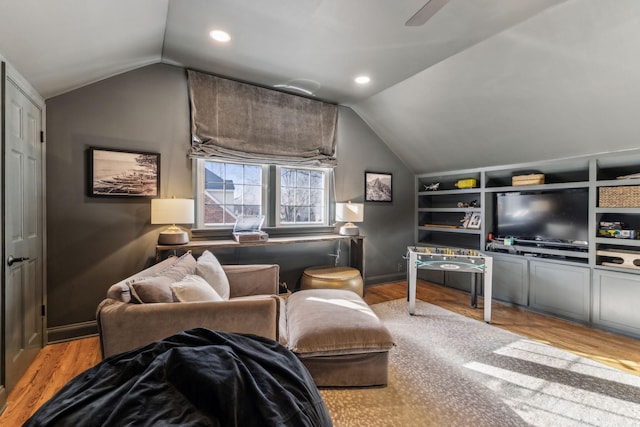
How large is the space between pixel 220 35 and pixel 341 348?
2.73 meters

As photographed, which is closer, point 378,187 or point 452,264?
point 452,264

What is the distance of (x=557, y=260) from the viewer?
3191 mm

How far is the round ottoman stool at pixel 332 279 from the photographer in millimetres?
3400

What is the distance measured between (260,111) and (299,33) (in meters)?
1.28

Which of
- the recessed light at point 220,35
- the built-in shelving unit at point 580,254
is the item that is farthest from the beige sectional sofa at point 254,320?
the built-in shelving unit at point 580,254

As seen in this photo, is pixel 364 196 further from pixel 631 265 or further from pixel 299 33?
pixel 631 265

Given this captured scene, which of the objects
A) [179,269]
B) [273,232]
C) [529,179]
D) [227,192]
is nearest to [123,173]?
[227,192]

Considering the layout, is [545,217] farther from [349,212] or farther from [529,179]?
[349,212]

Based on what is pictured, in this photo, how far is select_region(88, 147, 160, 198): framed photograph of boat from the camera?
2643mm

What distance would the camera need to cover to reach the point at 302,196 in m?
3.95

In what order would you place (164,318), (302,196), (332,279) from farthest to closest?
(302,196), (332,279), (164,318)

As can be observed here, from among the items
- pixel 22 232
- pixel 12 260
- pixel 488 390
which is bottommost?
pixel 488 390

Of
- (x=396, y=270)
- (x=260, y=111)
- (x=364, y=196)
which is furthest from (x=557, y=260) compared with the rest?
(x=260, y=111)

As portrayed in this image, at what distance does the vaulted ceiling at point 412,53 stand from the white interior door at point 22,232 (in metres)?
0.31
